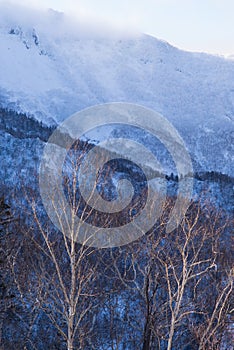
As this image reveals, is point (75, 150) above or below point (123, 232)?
above

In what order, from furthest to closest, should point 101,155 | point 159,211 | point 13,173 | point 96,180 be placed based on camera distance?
point 13,173
point 159,211
point 101,155
point 96,180

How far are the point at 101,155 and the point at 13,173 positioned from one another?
59.5 meters

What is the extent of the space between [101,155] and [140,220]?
2.43 meters

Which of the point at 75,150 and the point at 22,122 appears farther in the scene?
the point at 22,122

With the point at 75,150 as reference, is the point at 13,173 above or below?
above

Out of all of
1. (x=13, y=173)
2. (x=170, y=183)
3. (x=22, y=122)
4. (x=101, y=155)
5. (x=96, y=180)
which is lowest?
(x=96, y=180)

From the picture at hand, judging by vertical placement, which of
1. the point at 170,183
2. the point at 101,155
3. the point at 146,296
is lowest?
the point at 146,296

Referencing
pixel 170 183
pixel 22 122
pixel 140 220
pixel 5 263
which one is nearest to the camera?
pixel 140 220

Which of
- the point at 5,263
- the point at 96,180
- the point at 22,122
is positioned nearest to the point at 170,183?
the point at 22,122

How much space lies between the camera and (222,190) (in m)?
93.2

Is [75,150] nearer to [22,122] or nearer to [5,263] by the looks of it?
[5,263]

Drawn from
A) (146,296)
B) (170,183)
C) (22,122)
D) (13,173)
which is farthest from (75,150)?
(22,122)

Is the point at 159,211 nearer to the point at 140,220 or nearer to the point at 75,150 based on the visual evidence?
the point at 140,220

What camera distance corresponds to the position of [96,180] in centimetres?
777
